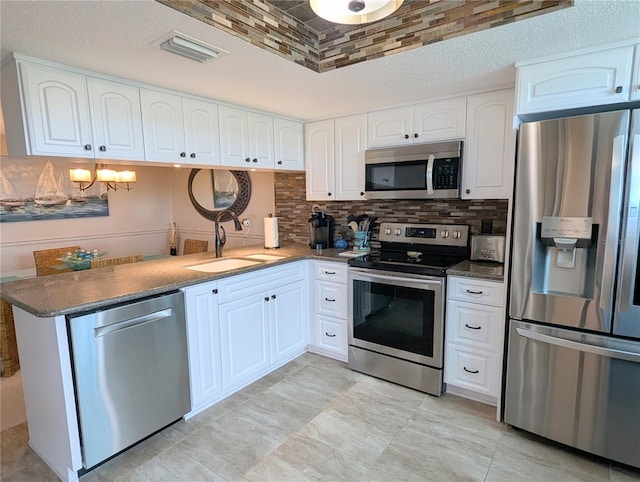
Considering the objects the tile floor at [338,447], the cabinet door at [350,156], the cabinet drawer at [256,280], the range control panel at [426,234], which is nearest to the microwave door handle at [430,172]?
the range control panel at [426,234]

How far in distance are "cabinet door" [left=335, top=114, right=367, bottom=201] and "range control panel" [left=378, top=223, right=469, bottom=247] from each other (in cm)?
42

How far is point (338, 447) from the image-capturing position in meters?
2.04

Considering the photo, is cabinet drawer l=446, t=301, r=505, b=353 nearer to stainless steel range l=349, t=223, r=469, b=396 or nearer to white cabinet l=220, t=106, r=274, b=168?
stainless steel range l=349, t=223, r=469, b=396

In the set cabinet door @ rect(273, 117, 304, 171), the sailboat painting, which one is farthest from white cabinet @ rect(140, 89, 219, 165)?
the sailboat painting

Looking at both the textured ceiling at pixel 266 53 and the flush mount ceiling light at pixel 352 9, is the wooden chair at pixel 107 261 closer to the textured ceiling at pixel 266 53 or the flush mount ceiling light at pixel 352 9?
the textured ceiling at pixel 266 53

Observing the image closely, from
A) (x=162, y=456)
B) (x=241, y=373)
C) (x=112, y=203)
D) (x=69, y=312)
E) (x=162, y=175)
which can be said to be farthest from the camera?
(x=162, y=175)

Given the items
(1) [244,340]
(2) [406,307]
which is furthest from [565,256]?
(1) [244,340]

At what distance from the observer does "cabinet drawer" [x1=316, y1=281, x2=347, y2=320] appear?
300cm

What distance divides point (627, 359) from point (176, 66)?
2.87m

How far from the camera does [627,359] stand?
5.78ft

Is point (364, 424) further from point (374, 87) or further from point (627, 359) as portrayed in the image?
point (374, 87)

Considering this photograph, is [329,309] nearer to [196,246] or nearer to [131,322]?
[131,322]

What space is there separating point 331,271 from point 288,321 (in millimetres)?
571

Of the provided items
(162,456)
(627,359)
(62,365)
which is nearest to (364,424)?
(162,456)
